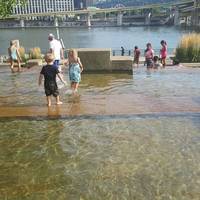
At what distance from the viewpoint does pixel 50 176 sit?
18.8 ft

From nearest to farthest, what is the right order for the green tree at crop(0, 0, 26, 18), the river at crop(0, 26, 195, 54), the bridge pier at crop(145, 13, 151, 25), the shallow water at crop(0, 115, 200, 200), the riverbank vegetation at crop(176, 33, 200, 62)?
the shallow water at crop(0, 115, 200, 200) < the green tree at crop(0, 0, 26, 18) < the riverbank vegetation at crop(176, 33, 200, 62) < the river at crop(0, 26, 195, 54) < the bridge pier at crop(145, 13, 151, 25)

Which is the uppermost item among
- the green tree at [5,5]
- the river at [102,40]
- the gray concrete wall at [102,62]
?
the green tree at [5,5]

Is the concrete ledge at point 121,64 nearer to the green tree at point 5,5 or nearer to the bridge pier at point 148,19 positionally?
the green tree at point 5,5

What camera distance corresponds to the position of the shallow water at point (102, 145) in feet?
17.6

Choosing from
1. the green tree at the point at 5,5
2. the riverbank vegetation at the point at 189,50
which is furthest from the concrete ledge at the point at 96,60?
the riverbank vegetation at the point at 189,50

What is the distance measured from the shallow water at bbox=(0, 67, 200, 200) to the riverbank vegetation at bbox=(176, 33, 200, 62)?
10.6 meters

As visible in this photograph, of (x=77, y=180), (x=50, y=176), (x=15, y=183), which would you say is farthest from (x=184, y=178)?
(x=15, y=183)

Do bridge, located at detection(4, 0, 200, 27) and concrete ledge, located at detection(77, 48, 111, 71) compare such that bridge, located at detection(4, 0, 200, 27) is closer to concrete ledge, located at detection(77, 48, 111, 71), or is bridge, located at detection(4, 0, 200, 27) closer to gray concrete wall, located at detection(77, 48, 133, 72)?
gray concrete wall, located at detection(77, 48, 133, 72)

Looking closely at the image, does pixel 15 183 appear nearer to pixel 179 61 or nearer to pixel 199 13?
pixel 179 61

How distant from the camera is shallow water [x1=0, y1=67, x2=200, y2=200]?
17.6ft

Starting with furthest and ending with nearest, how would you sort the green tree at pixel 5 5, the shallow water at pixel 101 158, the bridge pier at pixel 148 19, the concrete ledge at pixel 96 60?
1. the bridge pier at pixel 148 19
2. the concrete ledge at pixel 96 60
3. the green tree at pixel 5 5
4. the shallow water at pixel 101 158

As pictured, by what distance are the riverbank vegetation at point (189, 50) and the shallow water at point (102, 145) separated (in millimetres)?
10591

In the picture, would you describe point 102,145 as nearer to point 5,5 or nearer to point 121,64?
point 5,5

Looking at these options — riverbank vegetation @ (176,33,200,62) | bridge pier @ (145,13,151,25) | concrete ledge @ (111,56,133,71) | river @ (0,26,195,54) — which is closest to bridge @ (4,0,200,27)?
bridge pier @ (145,13,151,25)
